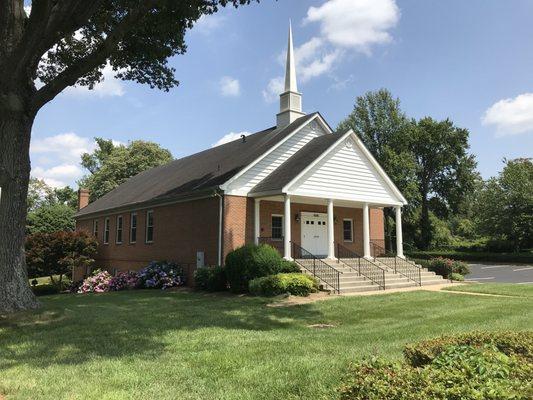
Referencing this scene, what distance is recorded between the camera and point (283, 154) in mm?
22594

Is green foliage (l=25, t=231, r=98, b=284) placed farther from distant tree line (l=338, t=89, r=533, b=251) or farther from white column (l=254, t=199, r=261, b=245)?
distant tree line (l=338, t=89, r=533, b=251)

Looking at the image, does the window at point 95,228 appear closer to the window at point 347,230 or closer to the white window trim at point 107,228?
the white window trim at point 107,228

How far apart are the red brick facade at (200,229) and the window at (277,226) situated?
1.13 ft

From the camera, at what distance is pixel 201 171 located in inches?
993

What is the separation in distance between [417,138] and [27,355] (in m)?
50.7

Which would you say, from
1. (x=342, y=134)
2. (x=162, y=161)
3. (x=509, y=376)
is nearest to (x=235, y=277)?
(x=342, y=134)

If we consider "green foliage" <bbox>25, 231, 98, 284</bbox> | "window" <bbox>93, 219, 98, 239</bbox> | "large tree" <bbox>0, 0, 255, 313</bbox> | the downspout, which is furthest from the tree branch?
"window" <bbox>93, 219, 98, 239</bbox>

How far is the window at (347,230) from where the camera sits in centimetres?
2527

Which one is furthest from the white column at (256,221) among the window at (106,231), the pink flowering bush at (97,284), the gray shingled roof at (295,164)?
the window at (106,231)

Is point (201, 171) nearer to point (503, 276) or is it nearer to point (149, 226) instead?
point (149, 226)

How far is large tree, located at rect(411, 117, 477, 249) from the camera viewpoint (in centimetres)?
5284

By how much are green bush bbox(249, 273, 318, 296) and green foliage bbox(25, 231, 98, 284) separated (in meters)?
16.5

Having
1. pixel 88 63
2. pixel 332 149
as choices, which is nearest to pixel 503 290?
pixel 332 149

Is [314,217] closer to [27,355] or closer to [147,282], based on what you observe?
[147,282]
